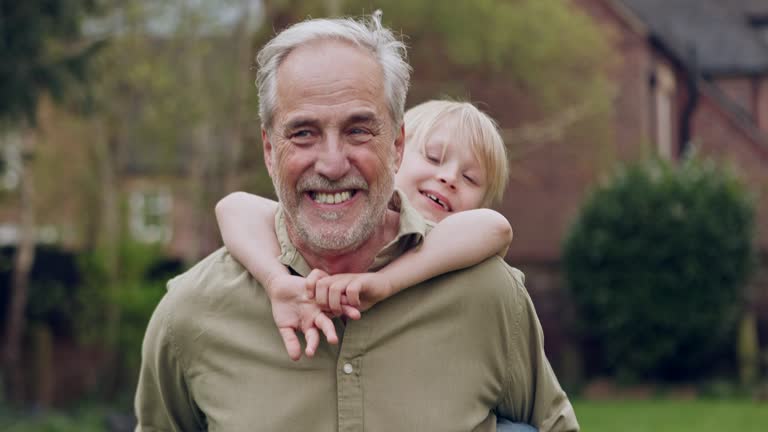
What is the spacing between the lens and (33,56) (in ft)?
37.0

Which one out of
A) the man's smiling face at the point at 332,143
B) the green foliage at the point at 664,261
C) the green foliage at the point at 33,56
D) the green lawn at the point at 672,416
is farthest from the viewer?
the green foliage at the point at 664,261

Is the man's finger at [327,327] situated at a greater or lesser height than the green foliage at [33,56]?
greater

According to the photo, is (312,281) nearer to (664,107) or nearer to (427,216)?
(427,216)

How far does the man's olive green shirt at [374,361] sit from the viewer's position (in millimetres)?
2930

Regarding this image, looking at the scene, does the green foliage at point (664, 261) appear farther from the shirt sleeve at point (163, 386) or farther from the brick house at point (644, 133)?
the shirt sleeve at point (163, 386)

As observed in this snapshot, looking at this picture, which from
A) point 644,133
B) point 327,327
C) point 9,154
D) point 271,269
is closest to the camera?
point 327,327

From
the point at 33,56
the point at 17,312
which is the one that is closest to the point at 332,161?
the point at 33,56

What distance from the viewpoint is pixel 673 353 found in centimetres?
1684

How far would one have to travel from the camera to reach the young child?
2.86 metres

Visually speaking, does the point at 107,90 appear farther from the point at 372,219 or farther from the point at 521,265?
the point at 372,219

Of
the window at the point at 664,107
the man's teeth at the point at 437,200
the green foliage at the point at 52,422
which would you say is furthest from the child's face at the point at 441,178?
the window at the point at 664,107

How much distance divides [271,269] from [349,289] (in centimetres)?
27

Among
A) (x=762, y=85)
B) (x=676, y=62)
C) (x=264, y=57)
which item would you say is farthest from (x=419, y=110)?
(x=762, y=85)

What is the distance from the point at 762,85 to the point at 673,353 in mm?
14156
